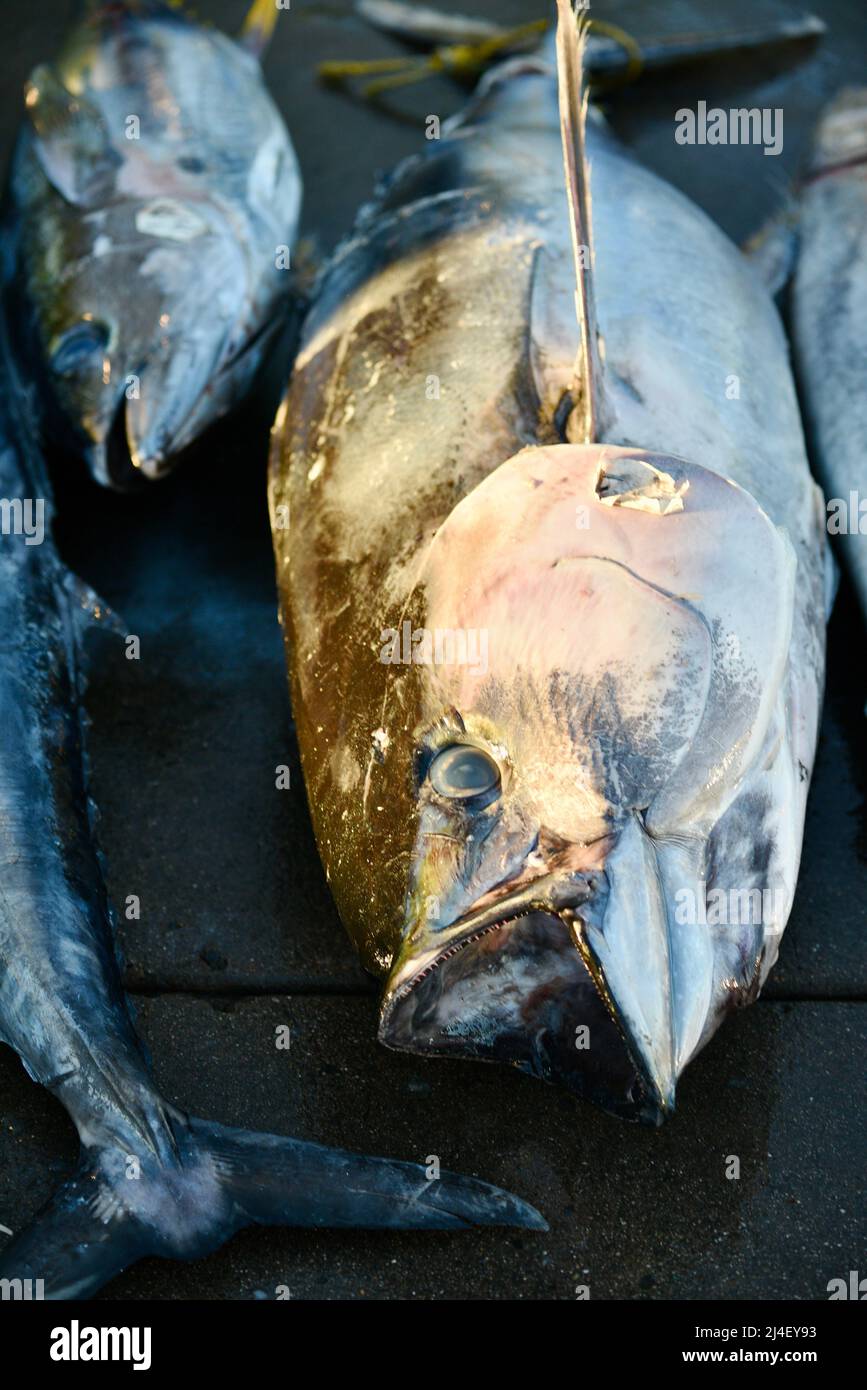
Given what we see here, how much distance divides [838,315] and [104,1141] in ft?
9.43

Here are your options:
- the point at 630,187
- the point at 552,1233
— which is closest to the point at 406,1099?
the point at 552,1233

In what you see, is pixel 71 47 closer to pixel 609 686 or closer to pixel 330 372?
pixel 330 372

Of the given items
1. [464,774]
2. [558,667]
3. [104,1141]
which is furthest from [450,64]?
[104,1141]

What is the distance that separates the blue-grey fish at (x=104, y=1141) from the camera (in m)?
2.44

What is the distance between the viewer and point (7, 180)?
4.59 metres

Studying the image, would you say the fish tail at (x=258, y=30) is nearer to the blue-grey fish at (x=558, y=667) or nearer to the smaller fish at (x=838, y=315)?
the smaller fish at (x=838, y=315)

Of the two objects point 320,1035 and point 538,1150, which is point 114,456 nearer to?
point 320,1035

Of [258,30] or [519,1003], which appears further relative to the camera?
[258,30]

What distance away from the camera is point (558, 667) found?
7.52 ft

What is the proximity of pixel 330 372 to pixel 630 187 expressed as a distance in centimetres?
109

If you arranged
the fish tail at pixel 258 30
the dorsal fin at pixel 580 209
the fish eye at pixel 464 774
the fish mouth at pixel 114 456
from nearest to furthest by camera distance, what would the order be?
1. the fish eye at pixel 464 774
2. the dorsal fin at pixel 580 209
3. the fish mouth at pixel 114 456
4. the fish tail at pixel 258 30

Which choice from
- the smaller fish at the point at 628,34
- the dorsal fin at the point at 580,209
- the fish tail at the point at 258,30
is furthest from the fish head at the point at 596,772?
the fish tail at the point at 258,30

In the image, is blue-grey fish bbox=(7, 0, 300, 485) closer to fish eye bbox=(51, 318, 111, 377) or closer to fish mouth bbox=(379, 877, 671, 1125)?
fish eye bbox=(51, 318, 111, 377)

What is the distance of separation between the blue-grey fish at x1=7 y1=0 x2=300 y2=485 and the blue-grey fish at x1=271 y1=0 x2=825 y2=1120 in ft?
2.83
